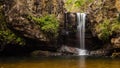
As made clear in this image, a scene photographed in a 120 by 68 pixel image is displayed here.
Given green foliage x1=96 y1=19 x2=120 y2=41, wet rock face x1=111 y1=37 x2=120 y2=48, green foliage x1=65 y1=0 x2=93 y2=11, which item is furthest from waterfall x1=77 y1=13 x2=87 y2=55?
green foliage x1=65 y1=0 x2=93 y2=11

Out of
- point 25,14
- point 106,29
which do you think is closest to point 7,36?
point 25,14

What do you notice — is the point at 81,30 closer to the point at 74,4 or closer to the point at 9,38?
the point at 9,38

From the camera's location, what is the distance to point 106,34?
32.4 m

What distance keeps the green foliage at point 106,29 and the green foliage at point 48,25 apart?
4.98 m

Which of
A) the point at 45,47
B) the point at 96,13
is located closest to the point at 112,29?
the point at 96,13

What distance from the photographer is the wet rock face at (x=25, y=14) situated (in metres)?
31.7

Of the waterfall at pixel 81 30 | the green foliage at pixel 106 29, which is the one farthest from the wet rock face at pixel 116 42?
the waterfall at pixel 81 30

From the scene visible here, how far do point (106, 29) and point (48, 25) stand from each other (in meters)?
6.72

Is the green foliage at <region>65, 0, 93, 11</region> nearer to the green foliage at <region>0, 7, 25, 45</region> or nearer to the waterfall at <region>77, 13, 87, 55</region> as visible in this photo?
the waterfall at <region>77, 13, 87, 55</region>

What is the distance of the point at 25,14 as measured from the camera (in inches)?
1270

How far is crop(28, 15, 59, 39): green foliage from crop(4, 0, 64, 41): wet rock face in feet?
1.49

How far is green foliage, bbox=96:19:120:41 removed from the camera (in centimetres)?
3192

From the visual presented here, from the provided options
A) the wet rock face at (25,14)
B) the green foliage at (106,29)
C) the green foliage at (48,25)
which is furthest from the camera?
the green foliage at (48,25)

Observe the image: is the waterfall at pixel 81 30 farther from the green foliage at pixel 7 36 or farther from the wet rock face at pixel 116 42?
the green foliage at pixel 7 36
